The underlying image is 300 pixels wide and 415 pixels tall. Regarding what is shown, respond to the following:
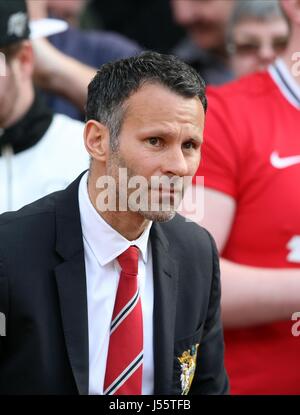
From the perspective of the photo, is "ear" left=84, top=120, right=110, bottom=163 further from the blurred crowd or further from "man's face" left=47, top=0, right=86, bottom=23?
"man's face" left=47, top=0, right=86, bottom=23

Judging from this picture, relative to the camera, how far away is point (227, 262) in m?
3.48

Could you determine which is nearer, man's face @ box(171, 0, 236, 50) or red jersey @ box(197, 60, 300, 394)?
red jersey @ box(197, 60, 300, 394)

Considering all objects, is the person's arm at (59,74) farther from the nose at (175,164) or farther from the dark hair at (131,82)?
the nose at (175,164)

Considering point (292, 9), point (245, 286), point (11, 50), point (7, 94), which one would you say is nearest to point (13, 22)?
point (11, 50)

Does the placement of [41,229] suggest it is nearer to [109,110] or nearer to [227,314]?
[109,110]

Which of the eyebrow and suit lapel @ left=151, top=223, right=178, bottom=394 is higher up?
the eyebrow

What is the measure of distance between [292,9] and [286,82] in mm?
294

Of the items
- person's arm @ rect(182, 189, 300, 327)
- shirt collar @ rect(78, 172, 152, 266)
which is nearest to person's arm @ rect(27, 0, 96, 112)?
person's arm @ rect(182, 189, 300, 327)

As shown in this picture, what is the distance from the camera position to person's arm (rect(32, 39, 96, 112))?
4500 mm

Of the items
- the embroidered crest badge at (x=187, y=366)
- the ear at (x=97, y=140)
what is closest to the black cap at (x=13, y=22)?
the ear at (x=97, y=140)

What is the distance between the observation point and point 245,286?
3.45m

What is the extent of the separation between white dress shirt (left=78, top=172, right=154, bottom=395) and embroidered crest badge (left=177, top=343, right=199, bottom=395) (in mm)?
120

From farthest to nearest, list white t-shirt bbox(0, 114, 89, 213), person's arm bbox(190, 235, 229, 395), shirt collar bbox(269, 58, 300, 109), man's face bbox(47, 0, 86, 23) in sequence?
man's face bbox(47, 0, 86, 23) < white t-shirt bbox(0, 114, 89, 213) < shirt collar bbox(269, 58, 300, 109) < person's arm bbox(190, 235, 229, 395)

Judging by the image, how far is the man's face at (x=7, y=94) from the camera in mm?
3955
